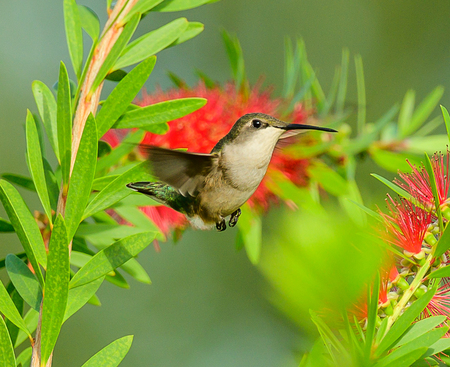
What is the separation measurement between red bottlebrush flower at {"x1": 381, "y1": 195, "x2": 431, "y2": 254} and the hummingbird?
24 cm

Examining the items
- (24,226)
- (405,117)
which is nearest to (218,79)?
(405,117)

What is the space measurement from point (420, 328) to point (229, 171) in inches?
14.5

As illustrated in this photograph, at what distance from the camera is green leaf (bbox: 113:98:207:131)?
432mm

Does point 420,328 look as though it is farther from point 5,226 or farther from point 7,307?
point 5,226

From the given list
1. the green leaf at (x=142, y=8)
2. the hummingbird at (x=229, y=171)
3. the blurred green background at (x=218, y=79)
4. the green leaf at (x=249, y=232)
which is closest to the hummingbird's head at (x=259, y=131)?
the hummingbird at (x=229, y=171)

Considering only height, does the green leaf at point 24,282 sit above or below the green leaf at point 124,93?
below

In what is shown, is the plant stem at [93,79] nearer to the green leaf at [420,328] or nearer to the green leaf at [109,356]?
the green leaf at [109,356]

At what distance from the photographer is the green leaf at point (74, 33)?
46cm

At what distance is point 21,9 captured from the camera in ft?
12.6

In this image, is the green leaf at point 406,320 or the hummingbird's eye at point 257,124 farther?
the hummingbird's eye at point 257,124

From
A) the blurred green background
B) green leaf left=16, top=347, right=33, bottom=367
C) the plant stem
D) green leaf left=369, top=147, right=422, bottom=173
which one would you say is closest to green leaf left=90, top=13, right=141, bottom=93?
the plant stem

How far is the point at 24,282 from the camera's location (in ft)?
1.19

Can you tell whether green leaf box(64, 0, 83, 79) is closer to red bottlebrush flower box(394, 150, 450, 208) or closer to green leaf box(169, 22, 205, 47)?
green leaf box(169, 22, 205, 47)

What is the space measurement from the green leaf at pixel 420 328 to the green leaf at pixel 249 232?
403 mm
